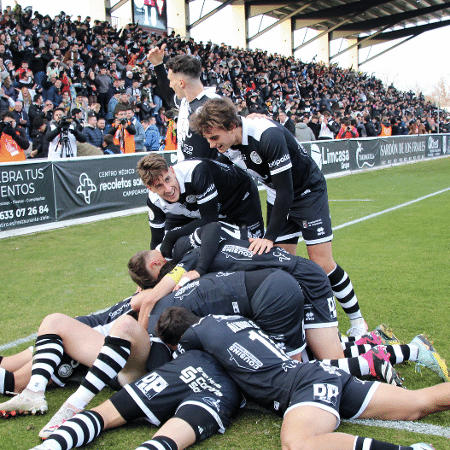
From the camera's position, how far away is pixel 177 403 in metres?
2.82

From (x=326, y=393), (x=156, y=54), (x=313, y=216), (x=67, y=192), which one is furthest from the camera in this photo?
(x=67, y=192)

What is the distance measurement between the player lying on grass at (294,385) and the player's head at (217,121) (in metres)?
1.28

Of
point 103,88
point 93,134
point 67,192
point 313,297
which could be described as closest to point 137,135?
point 93,134

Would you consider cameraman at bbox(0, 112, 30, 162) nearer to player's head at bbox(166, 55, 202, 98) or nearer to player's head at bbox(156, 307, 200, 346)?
player's head at bbox(166, 55, 202, 98)

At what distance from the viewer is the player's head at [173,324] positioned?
302 cm

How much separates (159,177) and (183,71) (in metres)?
1.12

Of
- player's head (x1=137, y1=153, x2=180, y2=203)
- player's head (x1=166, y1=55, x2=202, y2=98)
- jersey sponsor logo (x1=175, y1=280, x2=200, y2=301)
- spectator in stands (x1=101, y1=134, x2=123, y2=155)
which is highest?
player's head (x1=166, y1=55, x2=202, y2=98)

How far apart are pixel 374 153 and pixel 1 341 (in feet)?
60.3

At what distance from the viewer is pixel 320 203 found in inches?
172

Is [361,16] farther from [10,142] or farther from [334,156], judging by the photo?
[10,142]

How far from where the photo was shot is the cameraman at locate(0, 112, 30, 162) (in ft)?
33.0

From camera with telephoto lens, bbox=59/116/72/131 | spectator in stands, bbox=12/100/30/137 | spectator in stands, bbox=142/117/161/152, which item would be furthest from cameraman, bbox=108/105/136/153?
spectator in stands, bbox=12/100/30/137

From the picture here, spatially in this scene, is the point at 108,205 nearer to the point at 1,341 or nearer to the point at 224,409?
the point at 1,341

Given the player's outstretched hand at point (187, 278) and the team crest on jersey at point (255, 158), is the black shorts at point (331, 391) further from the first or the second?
the team crest on jersey at point (255, 158)
